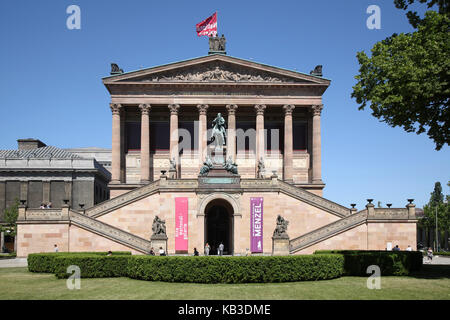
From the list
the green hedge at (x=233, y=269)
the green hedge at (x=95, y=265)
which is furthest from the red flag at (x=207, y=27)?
the green hedge at (x=233, y=269)

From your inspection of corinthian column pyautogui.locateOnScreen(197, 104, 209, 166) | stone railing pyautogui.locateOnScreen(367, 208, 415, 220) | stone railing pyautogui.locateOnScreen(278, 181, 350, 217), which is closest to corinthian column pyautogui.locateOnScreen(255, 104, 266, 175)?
corinthian column pyautogui.locateOnScreen(197, 104, 209, 166)

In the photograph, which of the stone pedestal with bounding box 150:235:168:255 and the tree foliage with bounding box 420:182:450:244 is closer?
the stone pedestal with bounding box 150:235:168:255

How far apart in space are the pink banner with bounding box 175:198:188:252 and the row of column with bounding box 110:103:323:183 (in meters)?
15.3

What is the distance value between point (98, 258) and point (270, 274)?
10378 mm

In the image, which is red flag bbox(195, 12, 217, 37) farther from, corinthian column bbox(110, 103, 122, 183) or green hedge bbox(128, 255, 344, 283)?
green hedge bbox(128, 255, 344, 283)

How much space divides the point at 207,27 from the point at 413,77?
1571 inches

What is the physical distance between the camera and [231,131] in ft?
200

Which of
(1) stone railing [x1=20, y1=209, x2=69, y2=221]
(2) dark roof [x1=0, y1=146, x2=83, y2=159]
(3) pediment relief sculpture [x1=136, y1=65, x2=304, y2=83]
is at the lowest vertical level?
(1) stone railing [x1=20, y1=209, x2=69, y2=221]

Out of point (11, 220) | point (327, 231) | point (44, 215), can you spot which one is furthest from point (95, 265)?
point (11, 220)

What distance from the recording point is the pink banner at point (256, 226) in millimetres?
45281

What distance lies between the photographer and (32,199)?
7044 centimetres

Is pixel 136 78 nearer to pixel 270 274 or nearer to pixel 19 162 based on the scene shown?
pixel 19 162

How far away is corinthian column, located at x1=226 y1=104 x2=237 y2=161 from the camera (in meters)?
60.7

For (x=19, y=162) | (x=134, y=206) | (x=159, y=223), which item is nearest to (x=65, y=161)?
(x=19, y=162)
